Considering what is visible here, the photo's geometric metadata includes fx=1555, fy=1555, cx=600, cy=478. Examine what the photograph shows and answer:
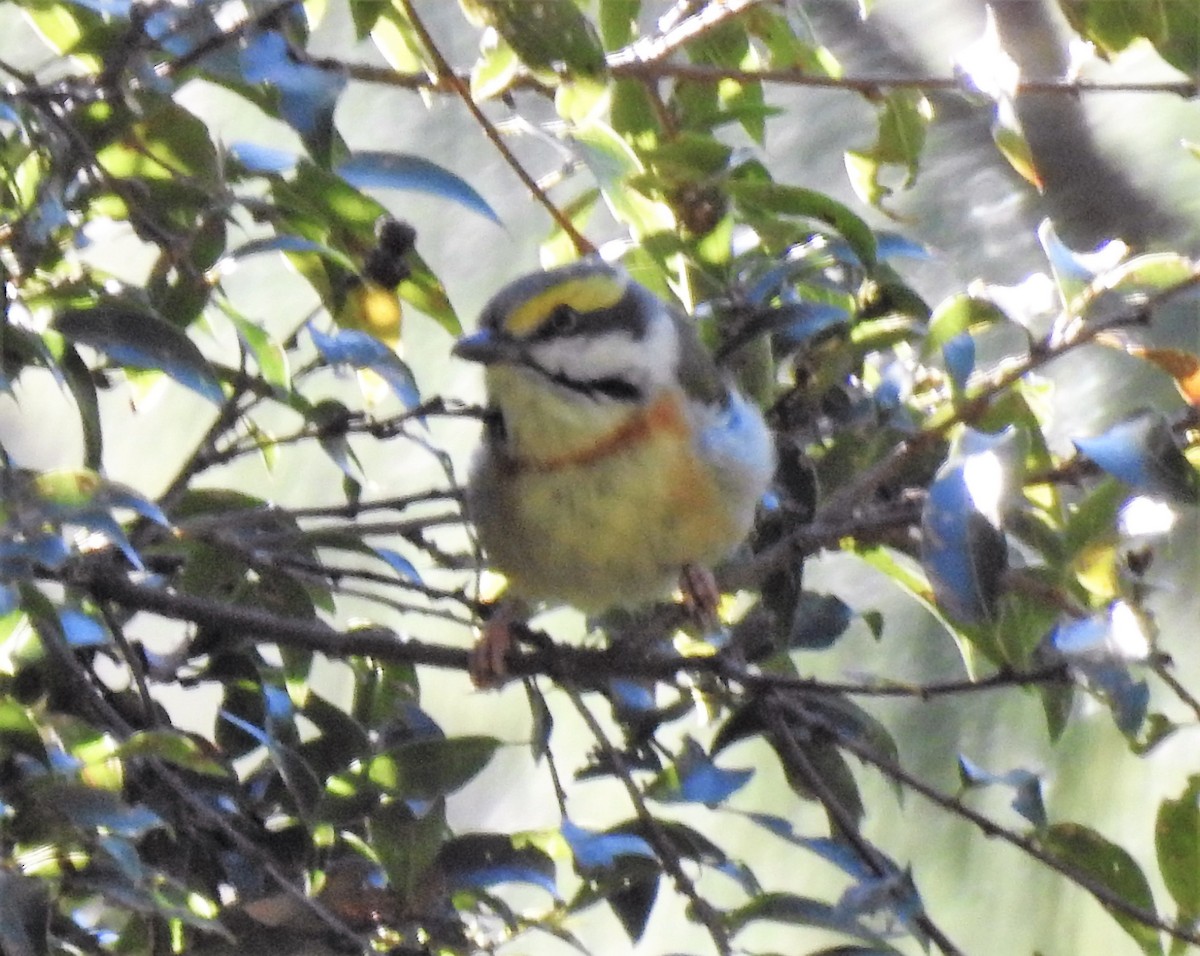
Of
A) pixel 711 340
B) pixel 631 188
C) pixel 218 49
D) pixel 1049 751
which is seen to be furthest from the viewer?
pixel 1049 751

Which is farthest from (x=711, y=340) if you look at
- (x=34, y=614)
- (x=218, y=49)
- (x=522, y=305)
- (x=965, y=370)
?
(x=34, y=614)

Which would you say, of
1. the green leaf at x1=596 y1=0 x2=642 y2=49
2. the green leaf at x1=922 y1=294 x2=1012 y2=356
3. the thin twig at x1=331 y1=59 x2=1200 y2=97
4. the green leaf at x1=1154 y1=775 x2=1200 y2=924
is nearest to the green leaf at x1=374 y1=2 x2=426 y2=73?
the thin twig at x1=331 y1=59 x2=1200 y2=97

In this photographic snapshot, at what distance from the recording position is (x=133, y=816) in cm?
95

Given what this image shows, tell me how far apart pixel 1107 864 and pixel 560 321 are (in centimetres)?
71

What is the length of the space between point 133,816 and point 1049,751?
108 cm

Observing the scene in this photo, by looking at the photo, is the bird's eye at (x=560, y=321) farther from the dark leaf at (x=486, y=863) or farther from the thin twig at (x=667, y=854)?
the dark leaf at (x=486, y=863)

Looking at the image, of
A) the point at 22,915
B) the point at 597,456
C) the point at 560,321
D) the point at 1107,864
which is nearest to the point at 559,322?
the point at 560,321

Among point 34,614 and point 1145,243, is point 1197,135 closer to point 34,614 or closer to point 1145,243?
point 1145,243

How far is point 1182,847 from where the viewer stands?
126cm

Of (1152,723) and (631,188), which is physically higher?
(631,188)

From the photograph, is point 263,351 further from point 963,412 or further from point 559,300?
point 963,412

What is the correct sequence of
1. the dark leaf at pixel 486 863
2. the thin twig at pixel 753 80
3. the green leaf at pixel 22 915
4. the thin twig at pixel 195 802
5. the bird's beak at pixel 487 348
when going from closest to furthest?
the green leaf at pixel 22 915 → the thin twig at pixel 195 802 → the dark leaf at pixel 486 863 → the thin twig at pixel 753 80 → the bird's beak at pixel 487 348

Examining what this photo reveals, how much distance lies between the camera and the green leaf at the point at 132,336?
3.58 feet

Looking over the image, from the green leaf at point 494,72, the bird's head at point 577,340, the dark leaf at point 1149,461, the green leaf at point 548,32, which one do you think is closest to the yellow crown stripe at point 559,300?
the bird's head at point 577,340
